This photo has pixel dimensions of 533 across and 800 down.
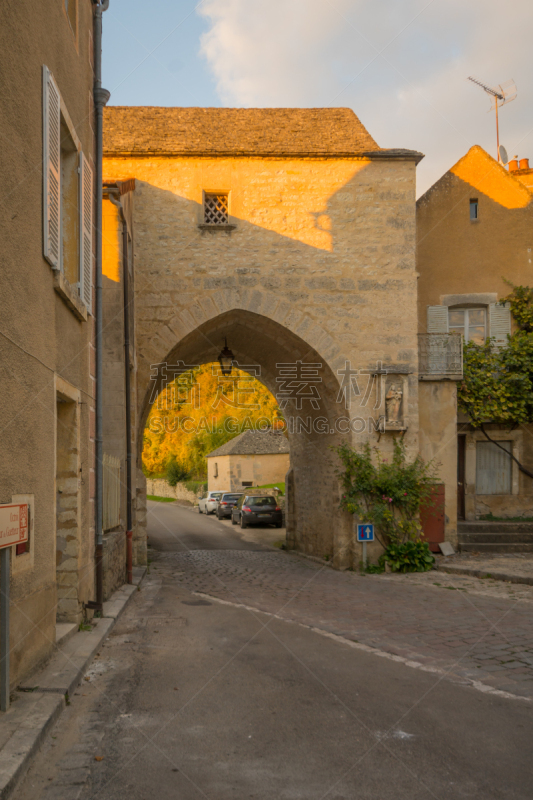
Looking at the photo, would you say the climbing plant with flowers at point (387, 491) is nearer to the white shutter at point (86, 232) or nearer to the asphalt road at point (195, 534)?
the asphalt road at point (195, 534)

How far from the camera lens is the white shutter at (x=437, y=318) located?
50.9 ft

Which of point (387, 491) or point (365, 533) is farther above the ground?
point (387, 491)

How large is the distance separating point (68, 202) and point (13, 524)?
3.92 metres

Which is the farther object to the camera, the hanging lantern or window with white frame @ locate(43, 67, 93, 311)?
the hanging lantern

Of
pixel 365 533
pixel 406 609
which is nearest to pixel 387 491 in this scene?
pixel 365 533

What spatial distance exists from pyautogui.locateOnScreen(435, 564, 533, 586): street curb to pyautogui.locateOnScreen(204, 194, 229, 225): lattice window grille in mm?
7510

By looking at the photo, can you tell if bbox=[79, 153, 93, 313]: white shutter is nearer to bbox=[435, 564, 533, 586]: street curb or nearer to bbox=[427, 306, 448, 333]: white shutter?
bbox=[435, 564, 533, 586]: street curb

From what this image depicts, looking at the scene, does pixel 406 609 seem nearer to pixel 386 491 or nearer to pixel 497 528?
pixel 386 491

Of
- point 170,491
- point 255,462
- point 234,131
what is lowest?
point 170,491

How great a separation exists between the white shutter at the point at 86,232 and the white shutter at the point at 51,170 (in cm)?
109

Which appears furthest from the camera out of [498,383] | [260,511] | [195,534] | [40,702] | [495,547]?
[260,511]

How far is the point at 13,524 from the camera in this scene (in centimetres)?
396

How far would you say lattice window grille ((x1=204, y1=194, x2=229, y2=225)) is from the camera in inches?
525

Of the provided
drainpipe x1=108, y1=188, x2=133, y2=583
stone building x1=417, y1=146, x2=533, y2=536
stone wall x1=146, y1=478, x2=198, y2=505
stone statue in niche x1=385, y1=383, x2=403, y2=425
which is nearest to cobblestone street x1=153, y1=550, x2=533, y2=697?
drainpipe x1=108, y1=188, x2=133, y2=583
